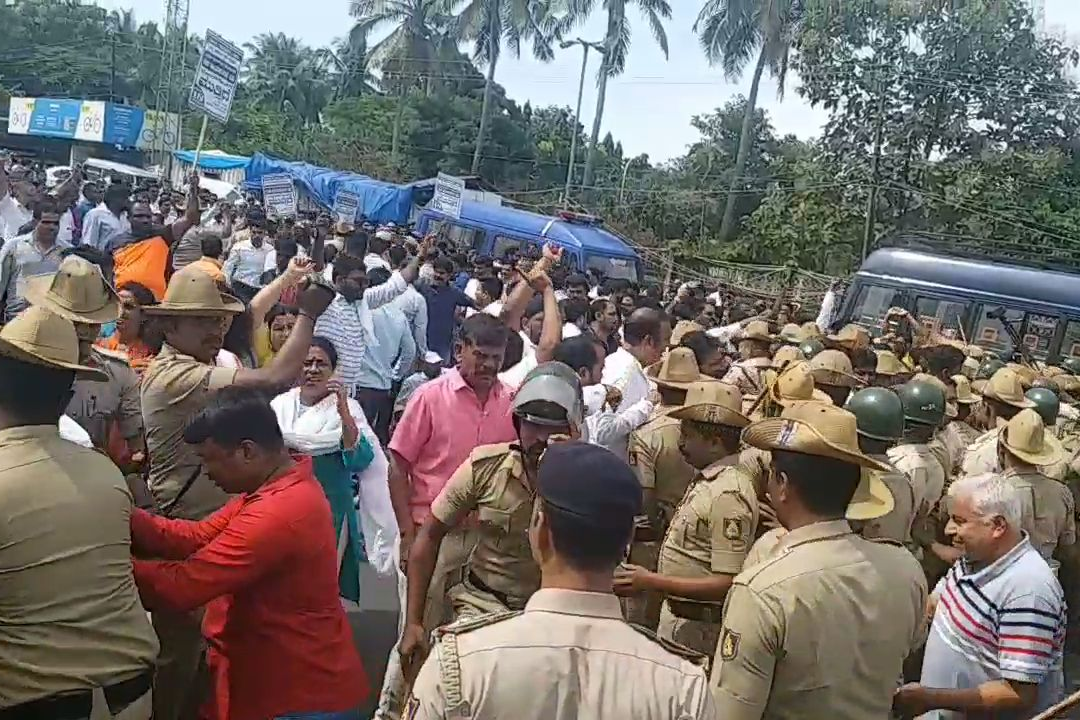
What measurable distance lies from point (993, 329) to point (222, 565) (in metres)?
12.4

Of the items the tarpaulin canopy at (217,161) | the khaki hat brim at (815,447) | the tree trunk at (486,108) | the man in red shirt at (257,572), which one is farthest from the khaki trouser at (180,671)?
the tree trunk at (486,108)

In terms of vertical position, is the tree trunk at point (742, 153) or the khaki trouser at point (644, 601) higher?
the tree trunk at point (742, 153)

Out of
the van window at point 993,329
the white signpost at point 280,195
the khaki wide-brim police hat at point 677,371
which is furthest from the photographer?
the van window at point 993,329

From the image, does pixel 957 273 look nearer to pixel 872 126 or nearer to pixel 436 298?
pixel 436 298

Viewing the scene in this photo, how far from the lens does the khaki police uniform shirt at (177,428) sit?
147 inches

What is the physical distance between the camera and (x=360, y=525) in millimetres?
5148

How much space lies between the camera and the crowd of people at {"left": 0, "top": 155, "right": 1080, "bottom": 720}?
203 centimetres

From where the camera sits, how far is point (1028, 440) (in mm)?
4758

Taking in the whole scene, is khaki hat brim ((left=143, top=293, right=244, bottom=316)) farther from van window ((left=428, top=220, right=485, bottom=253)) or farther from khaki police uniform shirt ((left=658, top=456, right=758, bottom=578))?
van window ((left=428, top=220, right=485, bottom=253))

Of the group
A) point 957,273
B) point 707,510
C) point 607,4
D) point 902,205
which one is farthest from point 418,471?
point 607,4

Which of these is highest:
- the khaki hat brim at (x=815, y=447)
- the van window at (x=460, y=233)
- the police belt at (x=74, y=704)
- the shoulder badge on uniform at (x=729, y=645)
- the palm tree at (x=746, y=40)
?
the palm tree at (x=746, y=40)

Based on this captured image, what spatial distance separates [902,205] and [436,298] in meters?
21.4

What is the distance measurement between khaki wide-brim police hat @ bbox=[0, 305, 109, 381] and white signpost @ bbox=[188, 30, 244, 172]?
393 inches

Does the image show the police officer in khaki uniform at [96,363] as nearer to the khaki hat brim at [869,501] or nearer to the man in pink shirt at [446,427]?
the man in pink shirt at [446,427]
